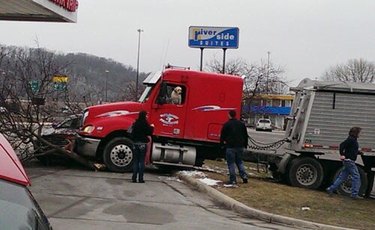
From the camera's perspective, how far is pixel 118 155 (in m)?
14.6

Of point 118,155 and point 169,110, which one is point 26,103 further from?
point 169,110

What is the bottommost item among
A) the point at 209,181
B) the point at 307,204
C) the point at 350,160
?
the point at 307,204

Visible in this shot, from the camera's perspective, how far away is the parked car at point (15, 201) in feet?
9.68

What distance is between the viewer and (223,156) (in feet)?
51.0

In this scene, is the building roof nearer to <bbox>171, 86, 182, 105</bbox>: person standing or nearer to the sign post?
<bbox>171, 86, 182, 105</bbox>: person standing

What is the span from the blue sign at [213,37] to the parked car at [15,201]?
20302 millimetres

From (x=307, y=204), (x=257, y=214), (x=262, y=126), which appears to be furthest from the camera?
(x=262, y=126)

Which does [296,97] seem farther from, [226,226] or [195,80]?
[226,226]

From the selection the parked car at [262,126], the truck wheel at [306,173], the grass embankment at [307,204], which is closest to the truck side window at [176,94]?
the grass embankment at [307,204]

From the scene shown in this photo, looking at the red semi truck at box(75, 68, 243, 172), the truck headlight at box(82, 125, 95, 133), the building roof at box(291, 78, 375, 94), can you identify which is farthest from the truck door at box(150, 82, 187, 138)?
the building roof at box(291, 78, 375, 94)

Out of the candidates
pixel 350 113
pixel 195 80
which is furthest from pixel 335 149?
pixel 195 80

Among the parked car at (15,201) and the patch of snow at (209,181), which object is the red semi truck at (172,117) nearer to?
the patch of snow at (209,181)

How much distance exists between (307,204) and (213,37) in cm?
1331

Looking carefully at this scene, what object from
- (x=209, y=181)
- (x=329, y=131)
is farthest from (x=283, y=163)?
(x=209, y=181)
